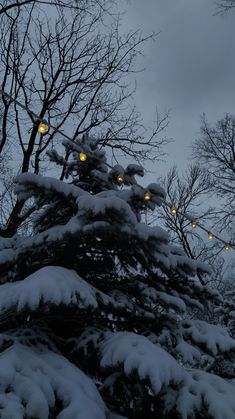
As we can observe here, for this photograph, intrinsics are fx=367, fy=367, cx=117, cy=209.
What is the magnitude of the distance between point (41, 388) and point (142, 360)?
2.68ft

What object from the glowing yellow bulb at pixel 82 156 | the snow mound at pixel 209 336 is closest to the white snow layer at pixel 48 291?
the snow mound at pixel 209 336

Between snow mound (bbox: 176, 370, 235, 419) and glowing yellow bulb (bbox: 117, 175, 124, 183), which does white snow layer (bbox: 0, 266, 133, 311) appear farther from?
glowing yellow bulb (bbox: 117, 175, 124, 183)

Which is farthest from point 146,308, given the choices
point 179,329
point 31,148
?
point 31,148

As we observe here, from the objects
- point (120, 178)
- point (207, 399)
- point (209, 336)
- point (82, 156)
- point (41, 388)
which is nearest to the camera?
point (41, 388)

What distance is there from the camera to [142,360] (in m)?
2.98

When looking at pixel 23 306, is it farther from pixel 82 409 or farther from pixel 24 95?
pixel 24 95

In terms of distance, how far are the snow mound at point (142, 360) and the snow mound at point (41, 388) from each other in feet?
1.04

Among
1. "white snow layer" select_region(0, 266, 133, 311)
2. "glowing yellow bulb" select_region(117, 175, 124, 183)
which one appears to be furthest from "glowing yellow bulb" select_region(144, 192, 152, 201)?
"white snow layer" select_region(0, 266, 133, 311)

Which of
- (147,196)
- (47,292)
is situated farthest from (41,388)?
(147,196)

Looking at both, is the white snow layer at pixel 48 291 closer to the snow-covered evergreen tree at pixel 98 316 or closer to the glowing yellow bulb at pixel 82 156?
the snow-covered evergreen tree at pixel 98 316

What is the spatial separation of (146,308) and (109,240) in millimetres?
990

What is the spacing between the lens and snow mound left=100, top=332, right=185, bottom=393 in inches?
114

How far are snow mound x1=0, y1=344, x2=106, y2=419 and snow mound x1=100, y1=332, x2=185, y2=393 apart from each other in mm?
317

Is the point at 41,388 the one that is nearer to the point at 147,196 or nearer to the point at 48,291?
the point at 48,291
